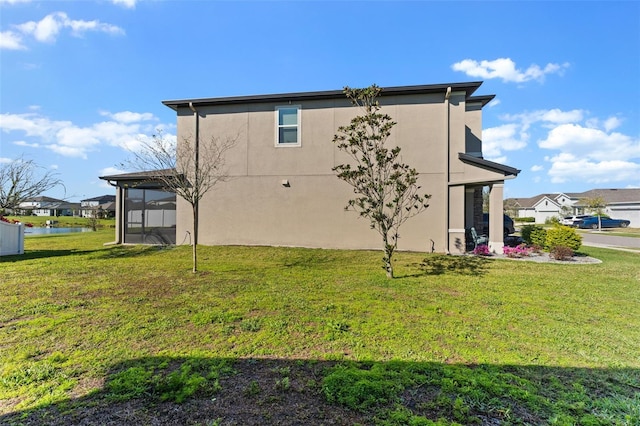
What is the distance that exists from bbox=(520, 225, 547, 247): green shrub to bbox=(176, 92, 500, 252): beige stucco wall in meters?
3.59

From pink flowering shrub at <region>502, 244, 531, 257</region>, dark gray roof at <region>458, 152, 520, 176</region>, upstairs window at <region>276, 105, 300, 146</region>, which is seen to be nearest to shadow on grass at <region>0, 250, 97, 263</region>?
upstairs window at <region>276, 105, 300, 146</region>

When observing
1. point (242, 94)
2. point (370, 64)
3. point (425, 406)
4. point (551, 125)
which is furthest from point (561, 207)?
point (425, 406)

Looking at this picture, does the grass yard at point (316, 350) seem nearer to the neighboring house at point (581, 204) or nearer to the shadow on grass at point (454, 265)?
the shadow on grass at point (454, 265)

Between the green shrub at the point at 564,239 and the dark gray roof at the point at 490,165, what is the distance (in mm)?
3037

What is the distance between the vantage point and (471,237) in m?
12.9

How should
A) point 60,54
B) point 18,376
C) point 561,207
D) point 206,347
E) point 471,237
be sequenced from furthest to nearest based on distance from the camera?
1. point 561,207
2. point 471,237
3. point 60,54
4. point 206,347
5. point 18,376

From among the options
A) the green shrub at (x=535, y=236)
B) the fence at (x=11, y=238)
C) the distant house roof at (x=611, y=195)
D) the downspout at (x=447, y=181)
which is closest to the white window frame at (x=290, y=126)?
the downspout at (x=447, y=181)

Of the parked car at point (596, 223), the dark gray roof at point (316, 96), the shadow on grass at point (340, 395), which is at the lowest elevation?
the shadow on grass at point (340, 395)

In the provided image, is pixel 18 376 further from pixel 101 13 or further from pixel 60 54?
pixel 60 54

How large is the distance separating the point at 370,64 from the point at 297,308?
11.0 m

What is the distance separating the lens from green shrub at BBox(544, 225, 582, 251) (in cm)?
1066

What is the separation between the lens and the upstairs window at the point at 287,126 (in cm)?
1191

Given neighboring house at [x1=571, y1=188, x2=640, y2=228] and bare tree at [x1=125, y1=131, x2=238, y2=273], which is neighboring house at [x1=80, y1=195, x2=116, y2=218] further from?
neighboring house at [x1=571, y1=188, x2=640, y2=228]

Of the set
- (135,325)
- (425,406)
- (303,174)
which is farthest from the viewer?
(303,174)
